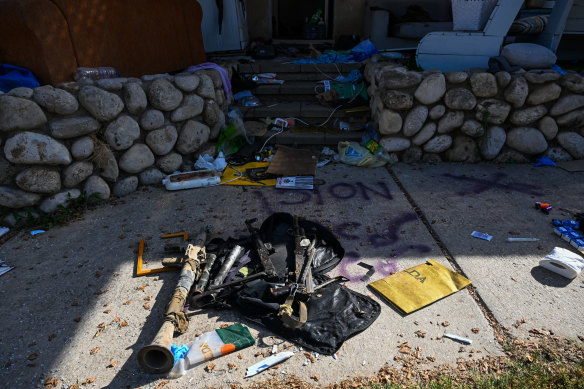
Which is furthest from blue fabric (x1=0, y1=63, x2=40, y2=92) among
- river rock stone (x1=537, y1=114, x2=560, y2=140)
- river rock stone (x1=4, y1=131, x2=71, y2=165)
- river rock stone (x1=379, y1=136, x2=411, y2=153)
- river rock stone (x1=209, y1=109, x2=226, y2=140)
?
river rock stone (x1=537, y1=114, x2=560, y2=140)

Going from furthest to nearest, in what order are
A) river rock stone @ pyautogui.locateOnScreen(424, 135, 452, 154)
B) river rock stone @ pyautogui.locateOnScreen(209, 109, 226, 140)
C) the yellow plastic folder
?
1. river rock stone @ pyautogui.locateOnScreen(209, 109, 226, 140)
2. river rock stone @ pyautogui.locateOnScreen(424, 135, 452, 154)
3. the yellow plastic folder

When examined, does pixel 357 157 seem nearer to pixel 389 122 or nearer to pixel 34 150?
pixel 389 122

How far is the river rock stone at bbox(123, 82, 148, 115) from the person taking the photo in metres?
4.23

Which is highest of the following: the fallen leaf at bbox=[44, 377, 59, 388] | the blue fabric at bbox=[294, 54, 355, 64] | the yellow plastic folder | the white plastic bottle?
the white plastic bottle

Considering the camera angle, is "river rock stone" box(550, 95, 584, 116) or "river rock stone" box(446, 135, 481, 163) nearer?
"river rock stone" box(550, 95, 584, 116)

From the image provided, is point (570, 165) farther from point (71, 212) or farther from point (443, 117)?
point (71, 212)

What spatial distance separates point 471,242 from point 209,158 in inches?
139

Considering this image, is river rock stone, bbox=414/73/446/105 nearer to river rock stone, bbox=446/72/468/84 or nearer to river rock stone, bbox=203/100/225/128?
river rock stone, bbox=446/72/468/84

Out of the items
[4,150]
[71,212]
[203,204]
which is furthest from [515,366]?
[4,150]

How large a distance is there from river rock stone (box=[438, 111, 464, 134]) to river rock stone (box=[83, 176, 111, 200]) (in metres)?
Answer: 4.50

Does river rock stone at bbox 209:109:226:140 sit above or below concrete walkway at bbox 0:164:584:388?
above

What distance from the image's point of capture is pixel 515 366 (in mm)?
2273

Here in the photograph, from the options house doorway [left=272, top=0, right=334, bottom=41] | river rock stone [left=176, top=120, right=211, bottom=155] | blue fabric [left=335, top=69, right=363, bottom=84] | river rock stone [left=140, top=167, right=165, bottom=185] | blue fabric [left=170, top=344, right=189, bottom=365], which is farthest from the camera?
house doorway [left=272, top=0, right=334, bottom=41]

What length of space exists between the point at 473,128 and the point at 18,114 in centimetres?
547
